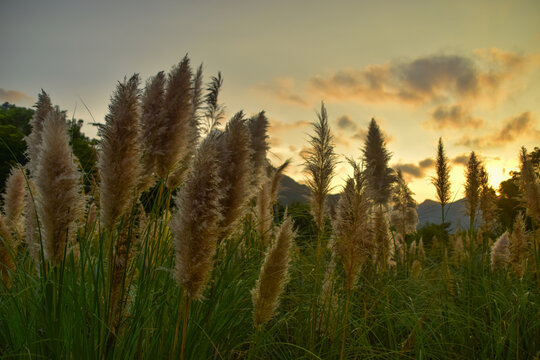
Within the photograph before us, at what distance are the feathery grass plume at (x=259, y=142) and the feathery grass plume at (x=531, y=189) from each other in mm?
3495

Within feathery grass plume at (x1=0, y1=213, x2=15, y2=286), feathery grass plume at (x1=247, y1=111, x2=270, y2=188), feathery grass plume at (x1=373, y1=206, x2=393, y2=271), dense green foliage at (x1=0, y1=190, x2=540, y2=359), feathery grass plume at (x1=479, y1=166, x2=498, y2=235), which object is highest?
feathery grass plume at (x1=479, y1=166, x2=498, y2=235)

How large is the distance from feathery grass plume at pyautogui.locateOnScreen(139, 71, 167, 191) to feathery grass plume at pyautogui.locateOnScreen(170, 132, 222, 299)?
1.94 feet

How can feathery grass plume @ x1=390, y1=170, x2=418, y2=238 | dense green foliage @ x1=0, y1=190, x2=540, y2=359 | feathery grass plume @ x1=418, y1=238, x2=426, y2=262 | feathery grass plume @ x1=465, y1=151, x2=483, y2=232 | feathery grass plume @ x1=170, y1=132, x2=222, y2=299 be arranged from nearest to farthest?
feathery grass plume @ x1=170, y1=132, x2=222, y2=299, dense green foliage @ x1=0, y1=190, x2=540, y2=359, feathery grass plume @ x1=465, y1=151, x2=483, y2=232, feathery grass plume @ x1=390, y1=170, x2=418, y2=238, feathery grass plume @ x1=418, y1=238, x2=426, y2=262

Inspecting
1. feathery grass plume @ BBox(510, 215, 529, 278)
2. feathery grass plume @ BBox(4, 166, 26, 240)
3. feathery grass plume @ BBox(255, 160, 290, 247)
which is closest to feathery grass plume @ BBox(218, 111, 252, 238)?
feathery grass plume @ BBox(255, 160, 290, 247)

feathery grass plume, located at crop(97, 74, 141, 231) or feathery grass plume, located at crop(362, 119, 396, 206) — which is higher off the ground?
feathery grass plume, located at crop(362, 119, 396, 206)

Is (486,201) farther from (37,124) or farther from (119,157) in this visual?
(37,124)

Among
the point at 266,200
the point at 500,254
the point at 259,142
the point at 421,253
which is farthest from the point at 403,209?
the point at 259,142

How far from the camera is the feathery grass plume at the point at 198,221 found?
1815mm

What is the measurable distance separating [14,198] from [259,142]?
2.39 m

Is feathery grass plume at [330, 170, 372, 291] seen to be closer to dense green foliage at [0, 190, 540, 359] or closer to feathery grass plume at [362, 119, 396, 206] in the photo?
dense green foliage at [0, 190, 540, 359]

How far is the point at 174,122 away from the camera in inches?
94.4

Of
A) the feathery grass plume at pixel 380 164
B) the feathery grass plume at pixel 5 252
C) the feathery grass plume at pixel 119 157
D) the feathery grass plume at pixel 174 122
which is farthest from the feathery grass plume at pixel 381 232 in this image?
the feathery grass plume at pixel 5 252

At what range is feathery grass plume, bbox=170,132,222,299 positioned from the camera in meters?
1.82

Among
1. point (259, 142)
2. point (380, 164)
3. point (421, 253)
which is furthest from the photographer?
point (421, 253)
